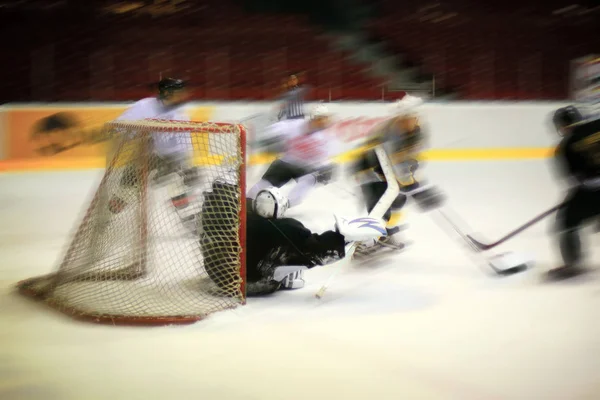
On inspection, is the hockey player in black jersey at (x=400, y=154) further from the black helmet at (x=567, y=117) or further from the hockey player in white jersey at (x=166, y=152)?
the hockey player in white jersey at (x=166, y=152)

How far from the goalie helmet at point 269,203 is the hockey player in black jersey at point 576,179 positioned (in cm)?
116

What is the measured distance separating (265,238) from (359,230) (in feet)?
1.10

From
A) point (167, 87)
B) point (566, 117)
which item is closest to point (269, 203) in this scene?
point (167, 87)

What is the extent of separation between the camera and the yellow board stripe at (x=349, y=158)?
5.16 meters

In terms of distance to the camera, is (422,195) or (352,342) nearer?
(352,342)

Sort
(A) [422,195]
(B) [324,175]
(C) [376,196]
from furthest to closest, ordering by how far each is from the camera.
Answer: (B) [324,175] < (C) [376,196] < (A) [422,195]

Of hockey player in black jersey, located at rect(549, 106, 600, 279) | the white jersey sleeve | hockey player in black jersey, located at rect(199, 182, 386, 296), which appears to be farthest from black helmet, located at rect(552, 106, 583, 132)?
the white jersey sleeve

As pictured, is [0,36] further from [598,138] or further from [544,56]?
[544,56]

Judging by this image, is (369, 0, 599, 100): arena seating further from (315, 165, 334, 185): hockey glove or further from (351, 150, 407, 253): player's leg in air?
(351, 150, 407, 253): player's leg in air

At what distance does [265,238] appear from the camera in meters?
2.45

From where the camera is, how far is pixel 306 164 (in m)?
3.32

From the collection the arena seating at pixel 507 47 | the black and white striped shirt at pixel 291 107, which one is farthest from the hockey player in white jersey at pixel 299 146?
the arena seating at pixel 507 47

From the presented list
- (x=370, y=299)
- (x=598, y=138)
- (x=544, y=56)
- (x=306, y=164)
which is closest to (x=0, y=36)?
(x=306, y=164)

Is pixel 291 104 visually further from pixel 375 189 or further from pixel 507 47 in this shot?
pixel 507 47
